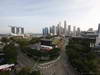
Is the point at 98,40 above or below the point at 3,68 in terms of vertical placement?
above

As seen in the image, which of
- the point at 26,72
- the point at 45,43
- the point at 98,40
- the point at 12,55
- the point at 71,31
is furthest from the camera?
the point at 71,31

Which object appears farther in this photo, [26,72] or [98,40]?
[98,40]

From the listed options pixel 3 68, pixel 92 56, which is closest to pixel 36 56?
pixel 3 68

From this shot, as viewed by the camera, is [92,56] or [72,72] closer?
[72,72]

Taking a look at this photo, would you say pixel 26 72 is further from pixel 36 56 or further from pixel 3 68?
pixel 36 56

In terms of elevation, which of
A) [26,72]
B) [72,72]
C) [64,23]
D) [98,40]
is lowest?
[72,72]

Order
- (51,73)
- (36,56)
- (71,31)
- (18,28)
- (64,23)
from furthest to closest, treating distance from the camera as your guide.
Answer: (18,28)
(71,31)
(64,23)
(36,56)
(51,73)

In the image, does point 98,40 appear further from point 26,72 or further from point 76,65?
point 26,72

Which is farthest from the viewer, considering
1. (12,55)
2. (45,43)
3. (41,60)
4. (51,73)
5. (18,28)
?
(18,28)

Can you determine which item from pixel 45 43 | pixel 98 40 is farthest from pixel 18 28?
pixel 98 40
